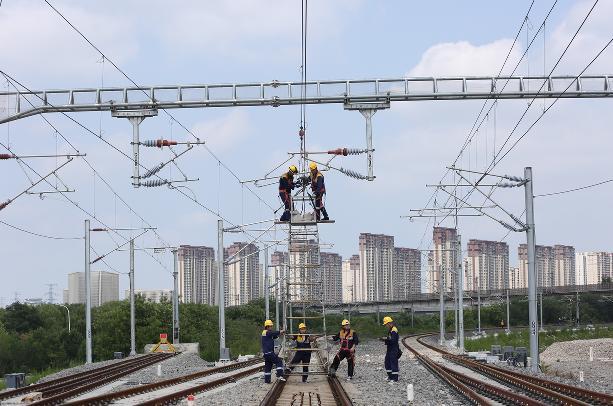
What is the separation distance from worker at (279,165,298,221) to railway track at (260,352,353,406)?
14.7ft

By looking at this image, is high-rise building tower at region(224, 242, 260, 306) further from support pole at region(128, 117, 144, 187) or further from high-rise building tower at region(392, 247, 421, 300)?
support pole at region(128, 117, 144, 187)

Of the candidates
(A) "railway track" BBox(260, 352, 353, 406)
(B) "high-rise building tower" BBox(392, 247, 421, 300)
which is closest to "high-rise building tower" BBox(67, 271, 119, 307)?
(B) "high-rise building tower" BBox(392, 247, 421, 300)

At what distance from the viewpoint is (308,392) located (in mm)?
25188

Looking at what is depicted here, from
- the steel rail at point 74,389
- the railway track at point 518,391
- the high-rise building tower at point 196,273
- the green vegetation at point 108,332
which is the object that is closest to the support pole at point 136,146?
the steel rail at point 74,389

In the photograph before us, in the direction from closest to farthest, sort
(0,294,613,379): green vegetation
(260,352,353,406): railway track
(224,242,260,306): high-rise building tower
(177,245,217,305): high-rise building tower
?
(260,352,353,406): railway track < (0,294,613,379): green vegetation < (177,245,217,305): high-rise building tower < (224,242,260,306): high-rise building tower

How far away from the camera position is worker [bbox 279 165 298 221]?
26.6m

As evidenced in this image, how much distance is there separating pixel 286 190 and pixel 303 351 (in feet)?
15.9

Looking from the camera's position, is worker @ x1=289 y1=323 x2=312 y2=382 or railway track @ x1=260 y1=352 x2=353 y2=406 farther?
worker @ x1=289 y1=323 x2=312 y2=382

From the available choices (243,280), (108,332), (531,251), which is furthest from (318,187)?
(243,280)

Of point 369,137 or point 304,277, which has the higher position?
point 369,137

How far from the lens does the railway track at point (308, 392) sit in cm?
2197

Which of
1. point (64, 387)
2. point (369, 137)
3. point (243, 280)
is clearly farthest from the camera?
point (243, 280)

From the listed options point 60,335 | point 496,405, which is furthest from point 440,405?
point 60,335

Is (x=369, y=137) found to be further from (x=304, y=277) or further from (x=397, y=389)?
(x=397, y=389)
